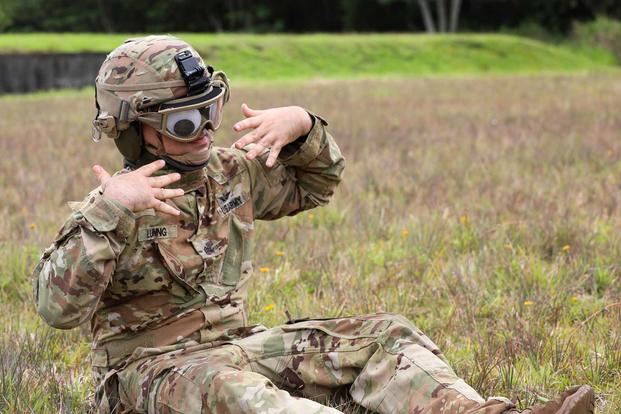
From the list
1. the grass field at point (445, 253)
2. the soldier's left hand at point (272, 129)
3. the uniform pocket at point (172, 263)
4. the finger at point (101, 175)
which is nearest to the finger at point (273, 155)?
the soldier's left hand at point (272, 129)

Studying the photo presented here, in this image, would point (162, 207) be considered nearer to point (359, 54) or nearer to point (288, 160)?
point (288, 160)

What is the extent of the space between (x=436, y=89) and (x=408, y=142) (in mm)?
10269

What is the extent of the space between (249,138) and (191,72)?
35 centimetres

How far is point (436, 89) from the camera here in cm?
2052

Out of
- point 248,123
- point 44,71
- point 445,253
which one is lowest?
point 44,71

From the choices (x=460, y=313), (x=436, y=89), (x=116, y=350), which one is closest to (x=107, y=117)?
(x=116, y=350)

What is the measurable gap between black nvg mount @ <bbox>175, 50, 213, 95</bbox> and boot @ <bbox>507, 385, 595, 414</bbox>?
61.5 inches

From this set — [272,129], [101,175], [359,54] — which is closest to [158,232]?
[101,175]

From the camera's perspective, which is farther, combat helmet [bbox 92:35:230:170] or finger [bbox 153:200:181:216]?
combat helmet [bbox 92:35:230:170]

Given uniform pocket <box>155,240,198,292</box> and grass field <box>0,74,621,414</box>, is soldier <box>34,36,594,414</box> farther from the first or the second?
grass field <box>0,74,621,414</box>

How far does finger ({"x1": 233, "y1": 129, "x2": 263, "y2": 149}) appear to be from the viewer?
11.1 ft

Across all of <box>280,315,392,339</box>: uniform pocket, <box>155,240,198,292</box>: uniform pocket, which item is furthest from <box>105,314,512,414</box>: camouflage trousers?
<box>155,240,198,292</box>: uniform pocket

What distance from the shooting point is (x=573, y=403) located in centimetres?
256

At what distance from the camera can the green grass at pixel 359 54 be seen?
30016 millimetres
